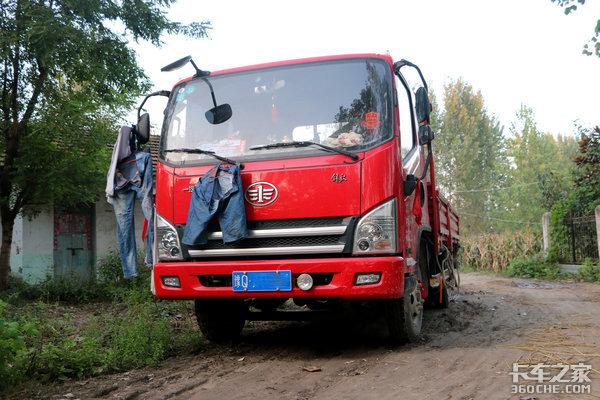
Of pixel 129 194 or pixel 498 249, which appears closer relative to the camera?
pixel 129 194

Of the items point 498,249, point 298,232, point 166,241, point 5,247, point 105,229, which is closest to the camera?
point 298,232

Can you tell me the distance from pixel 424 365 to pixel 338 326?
2421 millimetres

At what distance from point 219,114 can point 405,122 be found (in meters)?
1.77

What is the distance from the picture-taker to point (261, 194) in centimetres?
455

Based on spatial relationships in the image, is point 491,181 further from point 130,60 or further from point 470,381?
point 470,381

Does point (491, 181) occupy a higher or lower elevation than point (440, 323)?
higher

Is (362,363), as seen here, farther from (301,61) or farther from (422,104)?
(301,61)

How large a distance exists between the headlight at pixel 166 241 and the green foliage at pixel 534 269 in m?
14.1

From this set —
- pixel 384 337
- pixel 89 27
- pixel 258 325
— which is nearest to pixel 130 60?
pixel 89 27

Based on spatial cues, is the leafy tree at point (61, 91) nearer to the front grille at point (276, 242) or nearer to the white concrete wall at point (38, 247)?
the white concrete wall at point (38, 247)

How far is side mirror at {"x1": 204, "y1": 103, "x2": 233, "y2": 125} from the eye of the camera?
198 inches

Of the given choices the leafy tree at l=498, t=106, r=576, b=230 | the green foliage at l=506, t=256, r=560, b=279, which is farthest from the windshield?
the leafy tree at l=498, t=106, r=576, b=230

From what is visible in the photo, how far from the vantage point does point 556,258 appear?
1680 centimetres

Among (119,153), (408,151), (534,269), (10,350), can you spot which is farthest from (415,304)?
(534,269)
